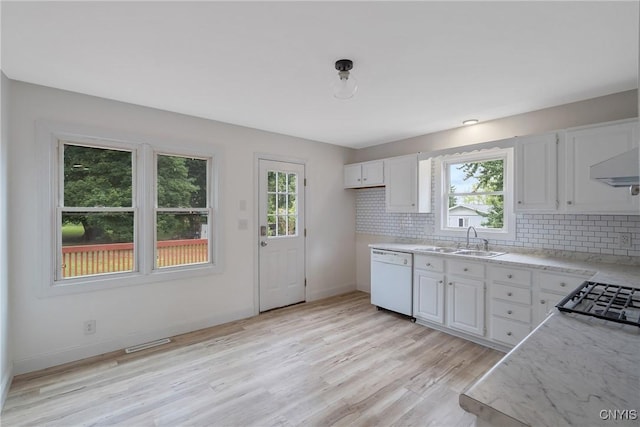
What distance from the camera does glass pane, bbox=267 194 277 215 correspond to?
4.21 metres

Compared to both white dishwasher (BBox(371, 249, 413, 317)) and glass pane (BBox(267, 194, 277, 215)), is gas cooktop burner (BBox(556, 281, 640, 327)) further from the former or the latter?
glass pane (BBox(267, 194, 277, 215))

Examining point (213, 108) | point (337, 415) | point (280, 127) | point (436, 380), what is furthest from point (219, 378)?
point (280, 127)

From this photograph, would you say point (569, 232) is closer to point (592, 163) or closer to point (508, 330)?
point (592, 163)

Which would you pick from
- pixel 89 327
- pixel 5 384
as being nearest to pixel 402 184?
pixel 89 327

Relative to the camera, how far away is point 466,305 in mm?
3244

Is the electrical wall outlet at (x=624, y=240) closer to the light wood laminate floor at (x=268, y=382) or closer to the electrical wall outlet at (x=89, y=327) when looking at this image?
the light wood laminate floor at (x=268, y=382)

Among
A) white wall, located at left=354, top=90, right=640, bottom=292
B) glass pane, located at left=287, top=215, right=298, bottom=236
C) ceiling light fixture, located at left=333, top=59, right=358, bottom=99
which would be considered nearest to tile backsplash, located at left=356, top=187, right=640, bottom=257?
white wall, located at left=354, top=90, right=640, bottom=292

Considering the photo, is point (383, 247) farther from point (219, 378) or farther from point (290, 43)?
point (290, 43)

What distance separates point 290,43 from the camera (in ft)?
6.44

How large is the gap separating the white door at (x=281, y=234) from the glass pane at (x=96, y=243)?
4.98ft

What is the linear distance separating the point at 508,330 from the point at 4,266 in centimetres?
434

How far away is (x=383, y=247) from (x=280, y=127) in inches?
81.8

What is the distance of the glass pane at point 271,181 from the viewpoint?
165 inches

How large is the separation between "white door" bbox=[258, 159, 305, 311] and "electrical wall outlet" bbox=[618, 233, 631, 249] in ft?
11.4
